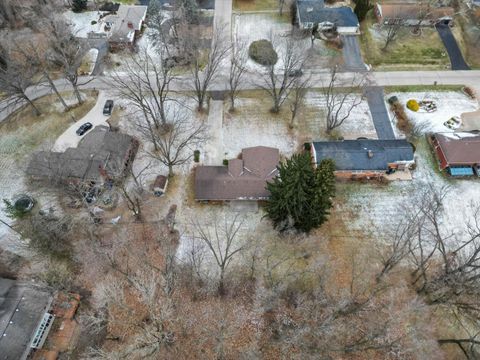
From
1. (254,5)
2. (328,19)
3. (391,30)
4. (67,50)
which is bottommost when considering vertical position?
(67,50)

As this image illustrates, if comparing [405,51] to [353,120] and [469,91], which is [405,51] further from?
[353,120]

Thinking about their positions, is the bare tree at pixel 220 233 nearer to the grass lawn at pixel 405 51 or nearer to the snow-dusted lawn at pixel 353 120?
the snow-dusted lawn at pixel 353 120

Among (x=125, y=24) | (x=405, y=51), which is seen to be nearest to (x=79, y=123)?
(x=125, y=24)

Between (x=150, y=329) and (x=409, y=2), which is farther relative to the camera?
(x=409, y=2)

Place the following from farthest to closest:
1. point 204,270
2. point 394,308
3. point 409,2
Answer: point 409,2 < point 204,270 < point 394,308

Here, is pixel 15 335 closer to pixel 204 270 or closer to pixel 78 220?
pixel 78 220

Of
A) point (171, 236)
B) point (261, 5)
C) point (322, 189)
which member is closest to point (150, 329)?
point (171, 236)
